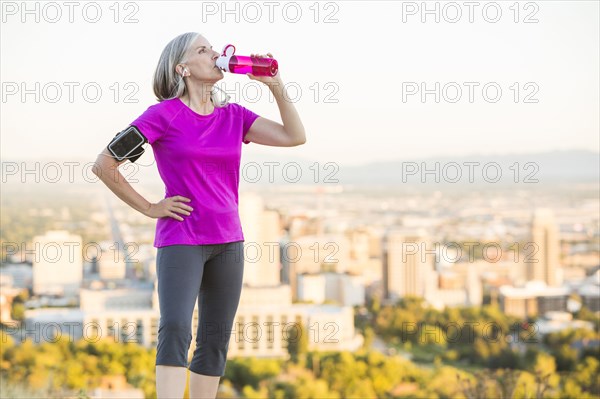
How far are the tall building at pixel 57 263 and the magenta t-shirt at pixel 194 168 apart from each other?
6364 mm

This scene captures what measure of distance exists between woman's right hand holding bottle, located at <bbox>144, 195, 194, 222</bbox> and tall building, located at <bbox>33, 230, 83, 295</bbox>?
6.37 m

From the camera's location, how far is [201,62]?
1402 millimetres

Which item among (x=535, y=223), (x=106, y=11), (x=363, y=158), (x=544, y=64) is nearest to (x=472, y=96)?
(x=544, y=64)

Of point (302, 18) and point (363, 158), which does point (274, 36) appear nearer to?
point (302, 18)

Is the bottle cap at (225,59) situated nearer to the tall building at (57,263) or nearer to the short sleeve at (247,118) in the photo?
the short sleeve at (247,118)

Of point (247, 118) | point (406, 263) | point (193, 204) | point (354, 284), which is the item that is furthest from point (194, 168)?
point (406, 263)

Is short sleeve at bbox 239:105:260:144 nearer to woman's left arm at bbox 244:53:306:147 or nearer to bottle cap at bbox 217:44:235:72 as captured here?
woman's left arm at bbox 244:53:306:147

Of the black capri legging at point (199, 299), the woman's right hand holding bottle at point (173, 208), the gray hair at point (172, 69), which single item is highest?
the gray hair at point (172, 69)

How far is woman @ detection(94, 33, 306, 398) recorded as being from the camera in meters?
1.33

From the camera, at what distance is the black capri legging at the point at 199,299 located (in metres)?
1.31

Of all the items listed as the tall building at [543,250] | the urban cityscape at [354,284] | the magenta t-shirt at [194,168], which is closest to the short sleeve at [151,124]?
the magenta t-shirt at [194,168]

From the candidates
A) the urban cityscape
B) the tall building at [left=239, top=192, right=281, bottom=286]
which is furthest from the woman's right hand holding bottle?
the tall building at [left=239, top=192, right=281, bottom=286]

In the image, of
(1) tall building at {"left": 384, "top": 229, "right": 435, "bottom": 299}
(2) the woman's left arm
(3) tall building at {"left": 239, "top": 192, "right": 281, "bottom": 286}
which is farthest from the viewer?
(1) tall building at {"left": 384, "top": 229, "right": 435, "bottom": 299}

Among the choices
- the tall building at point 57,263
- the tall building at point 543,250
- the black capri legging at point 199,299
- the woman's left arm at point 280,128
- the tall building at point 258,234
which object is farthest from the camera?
the tall building at point 543,250
